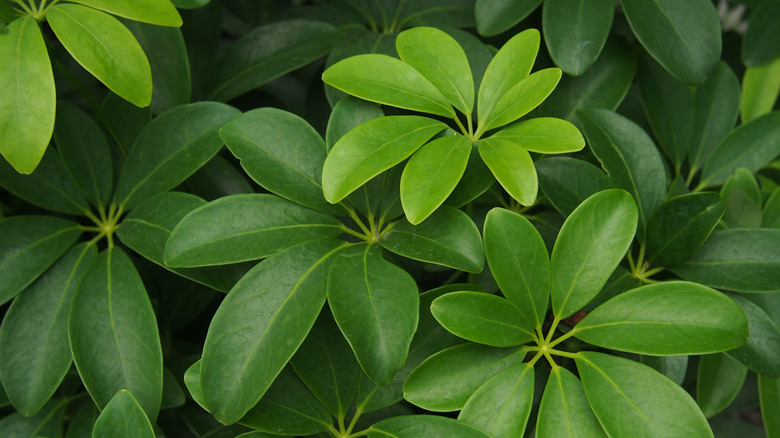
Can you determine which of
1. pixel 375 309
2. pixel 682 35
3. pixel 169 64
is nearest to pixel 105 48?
pixel 169 64

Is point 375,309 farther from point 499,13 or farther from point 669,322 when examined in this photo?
point 499,13

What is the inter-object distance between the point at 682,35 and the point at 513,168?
1.30 ft

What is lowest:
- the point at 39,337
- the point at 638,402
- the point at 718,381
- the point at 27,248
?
the point at 718,381

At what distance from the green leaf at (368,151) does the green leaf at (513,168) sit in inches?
3.1

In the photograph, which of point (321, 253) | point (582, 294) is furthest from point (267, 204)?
point (582, 294)

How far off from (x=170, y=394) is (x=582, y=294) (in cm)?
53

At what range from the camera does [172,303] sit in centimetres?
106

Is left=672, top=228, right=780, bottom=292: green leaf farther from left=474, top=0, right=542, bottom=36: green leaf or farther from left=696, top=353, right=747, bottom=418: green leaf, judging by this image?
left=474, top=0, right=542, bottom=36: green leaf

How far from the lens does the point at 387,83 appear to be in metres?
0.79

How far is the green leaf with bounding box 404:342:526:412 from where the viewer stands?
0.71m

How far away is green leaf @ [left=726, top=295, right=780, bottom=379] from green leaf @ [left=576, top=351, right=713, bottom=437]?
167mm

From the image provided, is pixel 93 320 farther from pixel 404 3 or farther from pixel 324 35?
pixel 404 3

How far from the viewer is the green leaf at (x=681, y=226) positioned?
0.77 meters

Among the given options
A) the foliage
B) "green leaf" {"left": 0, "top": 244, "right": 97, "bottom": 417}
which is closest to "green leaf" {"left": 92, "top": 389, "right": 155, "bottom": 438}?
the foliage
